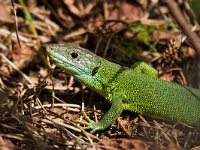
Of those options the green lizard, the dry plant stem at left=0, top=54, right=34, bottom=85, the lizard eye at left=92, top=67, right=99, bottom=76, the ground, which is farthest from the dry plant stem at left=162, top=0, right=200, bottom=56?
the dry plant stem at left=0, top=54, right=34, bottom=85

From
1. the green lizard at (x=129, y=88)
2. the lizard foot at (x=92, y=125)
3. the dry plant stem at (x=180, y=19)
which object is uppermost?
Result: the dry plant stem at (x=180, y=19)

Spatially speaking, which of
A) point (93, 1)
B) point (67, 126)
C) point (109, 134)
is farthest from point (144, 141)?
point (93, 1)

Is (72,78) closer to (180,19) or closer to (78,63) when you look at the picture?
(78,63)

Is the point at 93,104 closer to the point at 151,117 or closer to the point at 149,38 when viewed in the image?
the point at 151,117

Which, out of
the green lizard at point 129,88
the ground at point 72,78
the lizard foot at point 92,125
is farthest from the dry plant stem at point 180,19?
the lizard foot at point 92,125

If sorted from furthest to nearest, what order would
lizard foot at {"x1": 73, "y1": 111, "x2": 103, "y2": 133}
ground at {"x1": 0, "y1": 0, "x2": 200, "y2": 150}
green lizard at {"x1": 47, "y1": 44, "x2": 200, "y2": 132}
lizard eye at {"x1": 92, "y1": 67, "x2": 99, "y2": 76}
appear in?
lizard eye at {"x1": 92, "y1": 67, "x2": 99, "y2": 76} → green lizard at {"x1": 47, "y1": 44, "x2": 200, "y2": 132} → lizard foot at {"x1": 73, "y1": 111, "x2": 103, "y2": 133} → ground at {"x1": 0, "y1": 0, "x2": 200, "y2": 150}

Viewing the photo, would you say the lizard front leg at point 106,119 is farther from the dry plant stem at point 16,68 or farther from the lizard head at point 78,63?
the dry plant stem at point 16,68

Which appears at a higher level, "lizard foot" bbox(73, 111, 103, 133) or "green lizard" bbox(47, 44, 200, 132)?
"green lizard" bbox(47, 44, 200, 132)

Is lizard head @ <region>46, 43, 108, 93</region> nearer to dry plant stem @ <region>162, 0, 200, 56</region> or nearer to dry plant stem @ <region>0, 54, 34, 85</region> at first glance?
dry plant stem @ <region>0, 54, 34, 85</region>

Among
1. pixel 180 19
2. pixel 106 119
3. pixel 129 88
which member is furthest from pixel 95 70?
pixel 180 19
